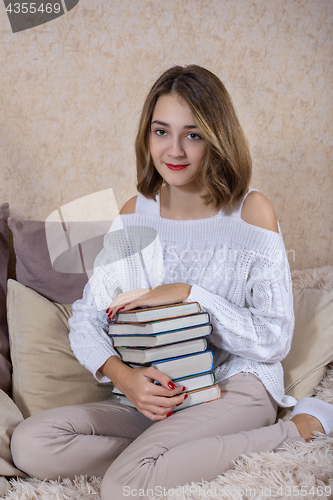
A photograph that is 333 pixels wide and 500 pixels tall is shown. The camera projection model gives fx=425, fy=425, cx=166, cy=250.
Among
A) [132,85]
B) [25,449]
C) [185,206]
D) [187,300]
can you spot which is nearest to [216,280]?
[187,300]

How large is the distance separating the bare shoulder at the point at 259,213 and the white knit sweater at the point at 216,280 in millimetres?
20

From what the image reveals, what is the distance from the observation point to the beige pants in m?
0.86

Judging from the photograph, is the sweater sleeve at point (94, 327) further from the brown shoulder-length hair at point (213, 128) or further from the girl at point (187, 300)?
the brown shoulder-length hair at point (213, 128)

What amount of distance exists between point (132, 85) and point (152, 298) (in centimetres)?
96

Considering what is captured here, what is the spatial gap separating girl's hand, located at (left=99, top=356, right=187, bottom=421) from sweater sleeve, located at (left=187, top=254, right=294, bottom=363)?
18cm

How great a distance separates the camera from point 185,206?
48.0 inches

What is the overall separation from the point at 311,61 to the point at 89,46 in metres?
0.88

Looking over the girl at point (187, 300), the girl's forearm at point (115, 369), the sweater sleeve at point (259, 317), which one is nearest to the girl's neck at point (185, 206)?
the girl at point (187, 300)

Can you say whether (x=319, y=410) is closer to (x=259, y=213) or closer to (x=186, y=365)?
(x=186, y=365)

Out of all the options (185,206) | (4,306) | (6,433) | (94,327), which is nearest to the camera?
(6,433)

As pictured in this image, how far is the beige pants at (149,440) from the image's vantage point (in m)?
0.86

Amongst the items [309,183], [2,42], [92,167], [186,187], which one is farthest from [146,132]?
[309,183]

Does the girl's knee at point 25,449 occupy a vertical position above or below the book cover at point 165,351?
below

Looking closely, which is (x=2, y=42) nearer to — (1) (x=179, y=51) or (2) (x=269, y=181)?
(1) (x=179, y=51)
